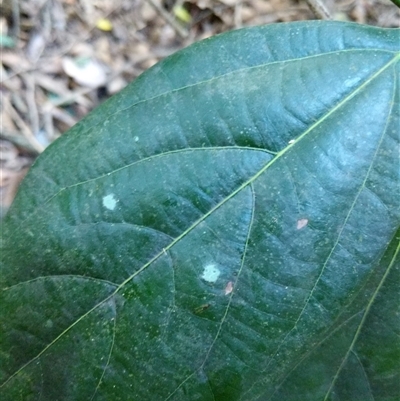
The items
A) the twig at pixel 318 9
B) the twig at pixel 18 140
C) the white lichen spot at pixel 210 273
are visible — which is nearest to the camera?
the white lichen spot at pixel 210 273

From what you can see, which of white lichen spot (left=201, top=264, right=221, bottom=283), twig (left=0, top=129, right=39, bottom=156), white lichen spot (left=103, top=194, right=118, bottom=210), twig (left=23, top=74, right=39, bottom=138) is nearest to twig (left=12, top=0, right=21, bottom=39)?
twig (left=23, top=74, right=39, bottom=138)

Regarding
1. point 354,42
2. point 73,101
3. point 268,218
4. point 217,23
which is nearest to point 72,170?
point 268,218

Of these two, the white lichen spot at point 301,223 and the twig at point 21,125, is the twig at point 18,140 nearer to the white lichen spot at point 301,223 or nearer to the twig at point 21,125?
the twig at point 21,125

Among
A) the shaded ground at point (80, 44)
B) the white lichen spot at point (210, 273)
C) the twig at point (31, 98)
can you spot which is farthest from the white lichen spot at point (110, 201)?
the twig at point (31, 98)

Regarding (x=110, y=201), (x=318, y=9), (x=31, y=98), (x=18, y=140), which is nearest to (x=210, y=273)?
(x=110, y=201)

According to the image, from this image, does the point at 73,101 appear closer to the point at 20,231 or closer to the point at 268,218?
the point at 20,231

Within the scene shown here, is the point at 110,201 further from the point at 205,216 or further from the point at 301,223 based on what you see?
the point at 301,223
